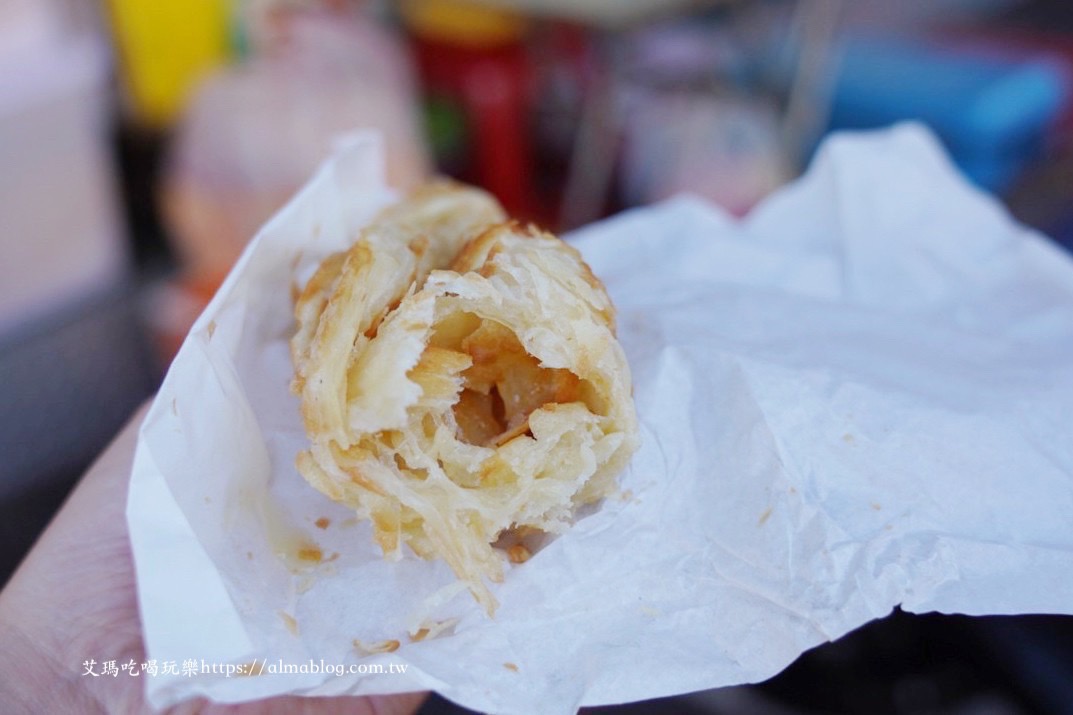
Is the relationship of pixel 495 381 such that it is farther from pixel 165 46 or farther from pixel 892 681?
pixel 165 46

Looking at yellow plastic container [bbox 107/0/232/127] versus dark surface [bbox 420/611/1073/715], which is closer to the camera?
dark surface [bbox 420/611/1073/715]

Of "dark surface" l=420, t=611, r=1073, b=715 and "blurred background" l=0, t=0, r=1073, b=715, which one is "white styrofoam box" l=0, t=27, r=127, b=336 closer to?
"blurred background" l=0, t=0, r=1073, b=715

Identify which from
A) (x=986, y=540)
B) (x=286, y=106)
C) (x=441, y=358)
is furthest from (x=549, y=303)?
(x=286, y=106)

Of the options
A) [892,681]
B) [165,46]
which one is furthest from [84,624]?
[165,46]

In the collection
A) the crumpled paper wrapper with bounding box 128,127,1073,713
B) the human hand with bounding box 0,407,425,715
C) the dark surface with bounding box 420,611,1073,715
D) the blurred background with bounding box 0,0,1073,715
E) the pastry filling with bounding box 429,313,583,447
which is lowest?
the dark surface with bounding box 420,611,1073,715

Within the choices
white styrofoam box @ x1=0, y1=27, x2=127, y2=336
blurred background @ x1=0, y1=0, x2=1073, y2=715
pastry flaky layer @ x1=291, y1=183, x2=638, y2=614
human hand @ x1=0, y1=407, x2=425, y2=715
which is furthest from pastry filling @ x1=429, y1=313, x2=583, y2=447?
white styrofoam box @ x1=0, y1=27, x2=127, y2=336

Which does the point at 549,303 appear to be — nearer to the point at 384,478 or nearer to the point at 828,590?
the point at 384,478
